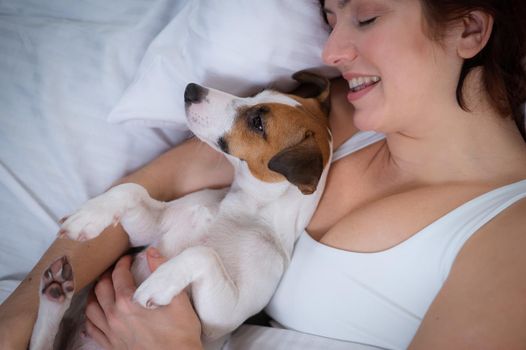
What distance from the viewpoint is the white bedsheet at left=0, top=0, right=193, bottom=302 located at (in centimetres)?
156

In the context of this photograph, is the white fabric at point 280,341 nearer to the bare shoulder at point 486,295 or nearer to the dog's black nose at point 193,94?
the bare shoulder at point 486,295

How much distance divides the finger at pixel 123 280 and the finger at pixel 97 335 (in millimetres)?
121

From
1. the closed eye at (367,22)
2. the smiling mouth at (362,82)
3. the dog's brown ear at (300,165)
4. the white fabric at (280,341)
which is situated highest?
the closed eye at (367,22)

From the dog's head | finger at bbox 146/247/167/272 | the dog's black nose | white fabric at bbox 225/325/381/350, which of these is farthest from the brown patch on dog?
white fabric at bbox 225/325/381/350

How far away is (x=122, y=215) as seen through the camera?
1.33 metres

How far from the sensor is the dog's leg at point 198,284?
1.20m

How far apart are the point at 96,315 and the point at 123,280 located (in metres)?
0.13

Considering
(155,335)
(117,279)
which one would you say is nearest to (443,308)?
(155,335)

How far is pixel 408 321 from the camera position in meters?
1.24

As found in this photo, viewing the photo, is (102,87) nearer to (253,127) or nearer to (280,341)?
(253,127)

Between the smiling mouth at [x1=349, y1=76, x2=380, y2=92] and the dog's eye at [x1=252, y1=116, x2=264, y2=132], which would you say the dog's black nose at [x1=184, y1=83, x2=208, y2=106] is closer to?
the dog's eye at [x1=252, y1=116, x2=264, y2=132]

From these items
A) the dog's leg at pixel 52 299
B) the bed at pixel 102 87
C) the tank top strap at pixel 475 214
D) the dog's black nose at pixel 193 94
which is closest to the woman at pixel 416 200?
the tank top strap at pixel 475 214

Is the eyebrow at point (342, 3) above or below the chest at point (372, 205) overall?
above

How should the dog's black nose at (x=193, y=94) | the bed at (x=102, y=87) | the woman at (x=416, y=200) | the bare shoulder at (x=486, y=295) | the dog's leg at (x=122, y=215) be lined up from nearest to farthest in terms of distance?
1. the bare shoulder at (x=486, y=295)
2. the woman at (x=416, y=200)
3. the dog's leg at (x=122, y=215)
4. the dog's black nose at (x=193, y=94)
5. the bed at (x=102, y=87)
